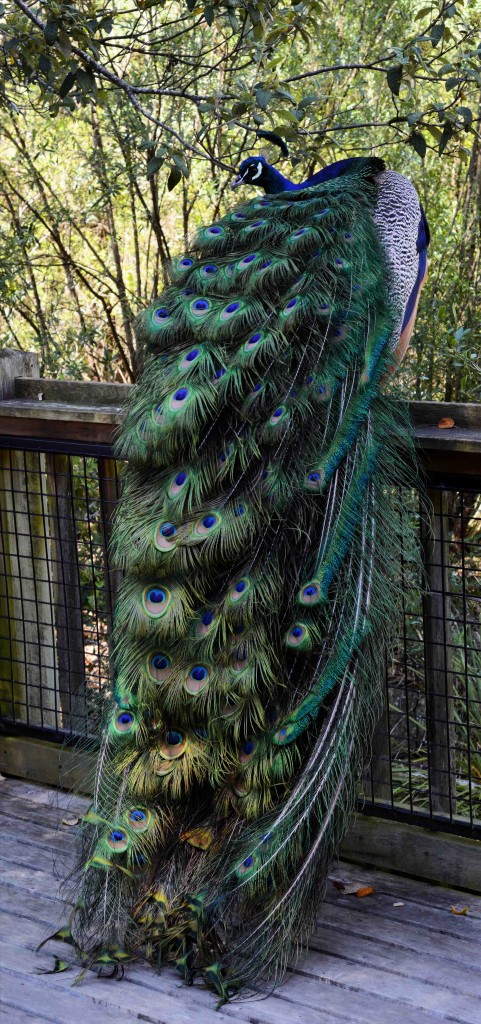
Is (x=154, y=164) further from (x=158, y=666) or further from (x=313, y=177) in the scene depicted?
(x=158, y=666)

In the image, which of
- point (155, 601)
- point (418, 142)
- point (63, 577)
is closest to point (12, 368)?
point (63, 577)

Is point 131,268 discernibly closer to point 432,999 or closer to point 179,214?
point 179,214

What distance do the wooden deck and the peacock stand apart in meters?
0.05

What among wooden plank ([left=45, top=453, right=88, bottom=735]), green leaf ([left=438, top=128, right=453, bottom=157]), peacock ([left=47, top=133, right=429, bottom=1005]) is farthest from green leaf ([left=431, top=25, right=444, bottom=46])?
wooden plank ([left=45, top=453, right=88, bottom=735])

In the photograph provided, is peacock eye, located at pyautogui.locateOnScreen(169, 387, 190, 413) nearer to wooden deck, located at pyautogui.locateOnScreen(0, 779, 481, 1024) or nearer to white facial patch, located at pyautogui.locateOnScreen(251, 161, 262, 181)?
wooden deck, located at pyautogui.locateOnScreen(0, 779, 481, 1024)

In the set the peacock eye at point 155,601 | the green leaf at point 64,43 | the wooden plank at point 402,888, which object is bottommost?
the wooden plank at point 402,888

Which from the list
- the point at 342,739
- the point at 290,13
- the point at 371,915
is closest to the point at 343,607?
the point at 342,739

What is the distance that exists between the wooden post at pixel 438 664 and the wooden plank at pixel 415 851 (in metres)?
0.08

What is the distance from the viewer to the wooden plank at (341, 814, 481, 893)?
254 centimetres

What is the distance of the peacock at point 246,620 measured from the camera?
213cm

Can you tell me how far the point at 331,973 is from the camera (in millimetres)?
2199

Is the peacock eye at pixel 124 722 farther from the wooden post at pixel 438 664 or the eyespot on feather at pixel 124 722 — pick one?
the wooden post at pixel 438 664

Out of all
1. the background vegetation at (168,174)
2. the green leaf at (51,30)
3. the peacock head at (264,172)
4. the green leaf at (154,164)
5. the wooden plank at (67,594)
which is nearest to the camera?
the green leaf at (51,30)

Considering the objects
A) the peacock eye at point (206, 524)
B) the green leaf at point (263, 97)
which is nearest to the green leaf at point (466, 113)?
the green leaf at point (263, 97)
